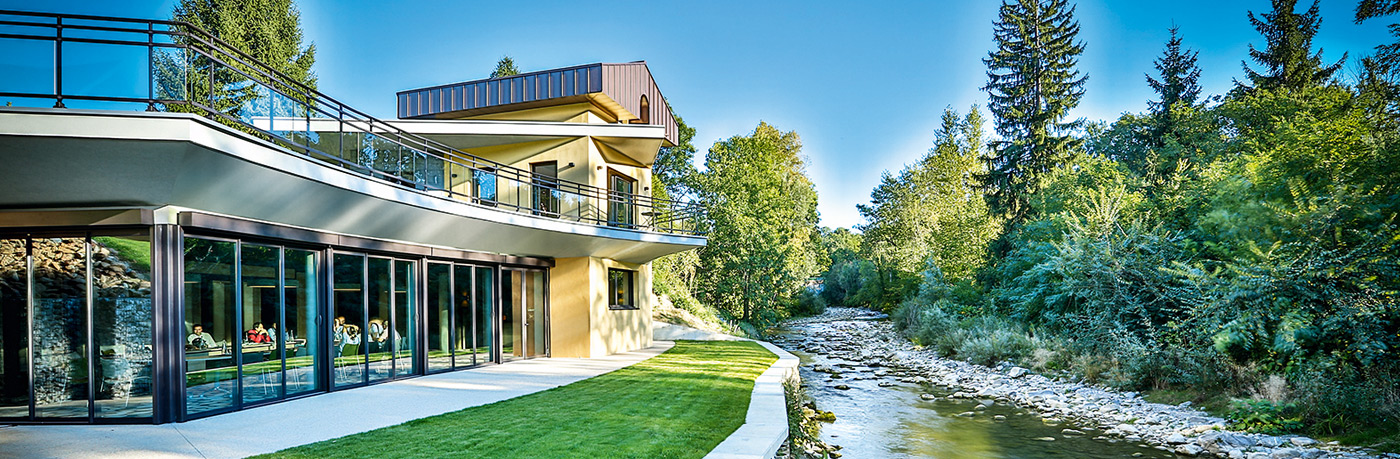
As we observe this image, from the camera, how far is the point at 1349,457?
866 cm

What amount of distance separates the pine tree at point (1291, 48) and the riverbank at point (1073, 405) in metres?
16.9

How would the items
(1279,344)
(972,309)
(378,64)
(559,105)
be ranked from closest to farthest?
(1279,344), (559,105), (972,309), (378,64)

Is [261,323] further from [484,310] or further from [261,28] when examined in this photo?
[261,28]

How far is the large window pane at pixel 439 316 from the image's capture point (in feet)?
43.3

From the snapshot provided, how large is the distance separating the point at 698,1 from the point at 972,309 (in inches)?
644

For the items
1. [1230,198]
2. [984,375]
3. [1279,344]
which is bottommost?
[984,375]

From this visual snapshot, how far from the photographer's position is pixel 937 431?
12.1m

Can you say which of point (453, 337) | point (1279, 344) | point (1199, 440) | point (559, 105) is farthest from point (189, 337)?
point (1279, 344)

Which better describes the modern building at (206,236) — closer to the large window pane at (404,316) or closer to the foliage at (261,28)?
the large window pane at (404,316)

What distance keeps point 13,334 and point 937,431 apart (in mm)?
13030

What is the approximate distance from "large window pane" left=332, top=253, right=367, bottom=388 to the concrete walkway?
47 centimetres

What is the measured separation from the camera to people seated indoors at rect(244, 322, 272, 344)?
9242mm

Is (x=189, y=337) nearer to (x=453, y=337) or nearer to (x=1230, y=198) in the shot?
(x=453, y=337)

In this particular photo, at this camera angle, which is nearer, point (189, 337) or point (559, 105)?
point (189, 337)
